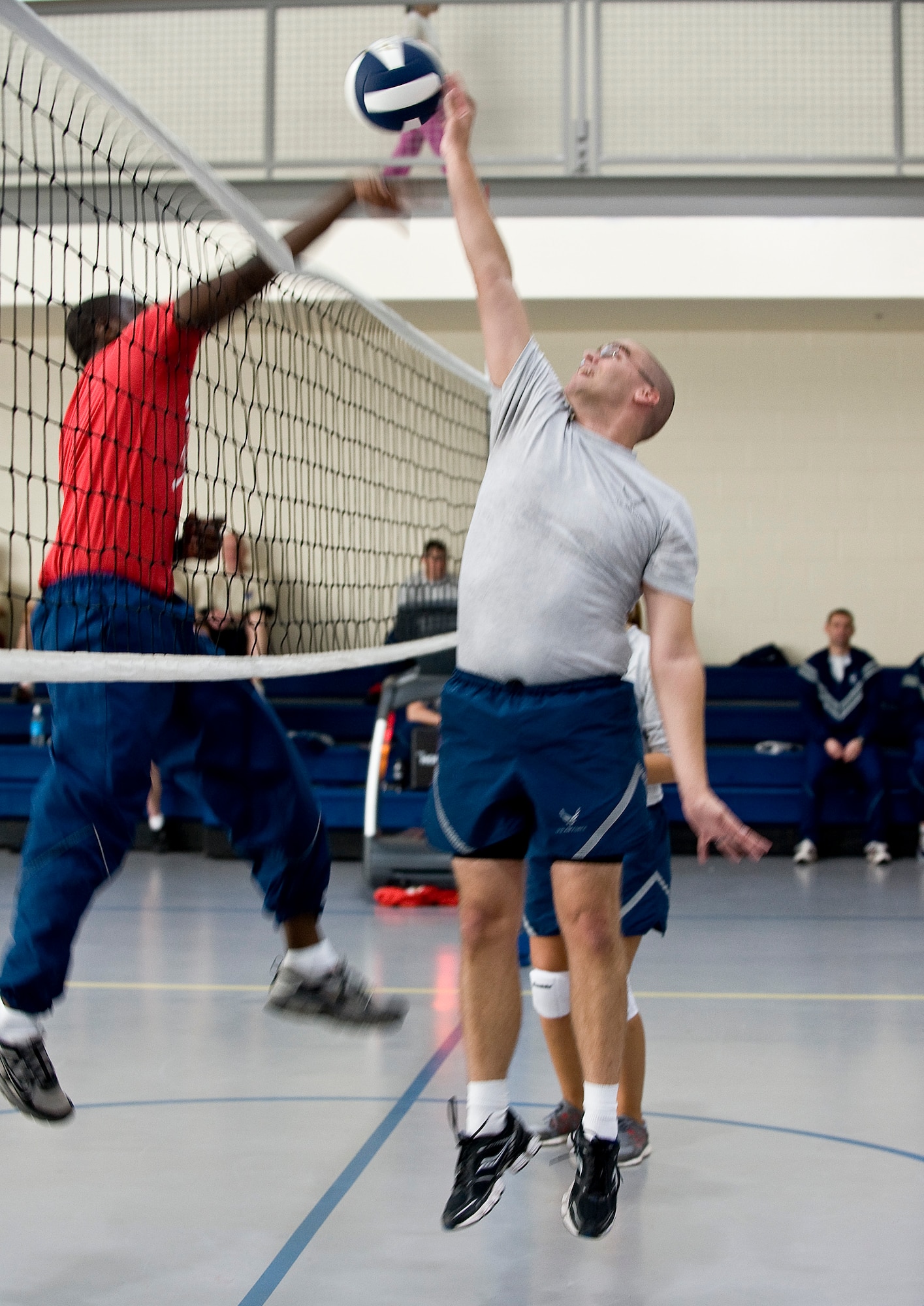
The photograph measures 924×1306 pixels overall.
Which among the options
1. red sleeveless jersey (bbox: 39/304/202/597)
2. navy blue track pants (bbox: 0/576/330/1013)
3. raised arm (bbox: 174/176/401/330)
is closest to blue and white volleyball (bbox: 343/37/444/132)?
raised arm (bbox: 174/176/401/330)

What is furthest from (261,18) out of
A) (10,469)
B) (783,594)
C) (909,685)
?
(10,469)

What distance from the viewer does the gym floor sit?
2445 mm

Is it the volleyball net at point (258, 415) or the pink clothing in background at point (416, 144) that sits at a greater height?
the pink clothing in background at point (416, 144)

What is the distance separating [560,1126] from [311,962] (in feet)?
2.53

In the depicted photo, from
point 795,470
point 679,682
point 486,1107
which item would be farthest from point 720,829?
point 795,470

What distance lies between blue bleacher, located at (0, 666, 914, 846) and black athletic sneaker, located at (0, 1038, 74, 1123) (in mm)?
5061

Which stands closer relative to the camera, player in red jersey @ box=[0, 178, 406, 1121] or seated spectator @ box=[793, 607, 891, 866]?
player in red jersey @ box=[0, 178, 406, 1121]

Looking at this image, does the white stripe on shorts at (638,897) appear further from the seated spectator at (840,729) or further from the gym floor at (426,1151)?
the seated spectator at (840,729)

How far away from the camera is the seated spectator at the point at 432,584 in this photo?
22.4 feet

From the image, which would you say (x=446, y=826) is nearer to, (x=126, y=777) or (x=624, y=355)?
(x=126, y=777)

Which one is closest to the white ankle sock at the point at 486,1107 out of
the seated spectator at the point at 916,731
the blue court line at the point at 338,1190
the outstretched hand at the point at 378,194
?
the blue court line at the point at 338,1190

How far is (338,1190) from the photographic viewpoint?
288 cm

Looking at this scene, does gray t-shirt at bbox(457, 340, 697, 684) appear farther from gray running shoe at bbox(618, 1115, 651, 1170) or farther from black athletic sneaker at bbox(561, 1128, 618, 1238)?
gray running shoe at bbox(618, 1115, 651, 1170)

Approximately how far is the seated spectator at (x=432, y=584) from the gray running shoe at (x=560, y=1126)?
127 inches
